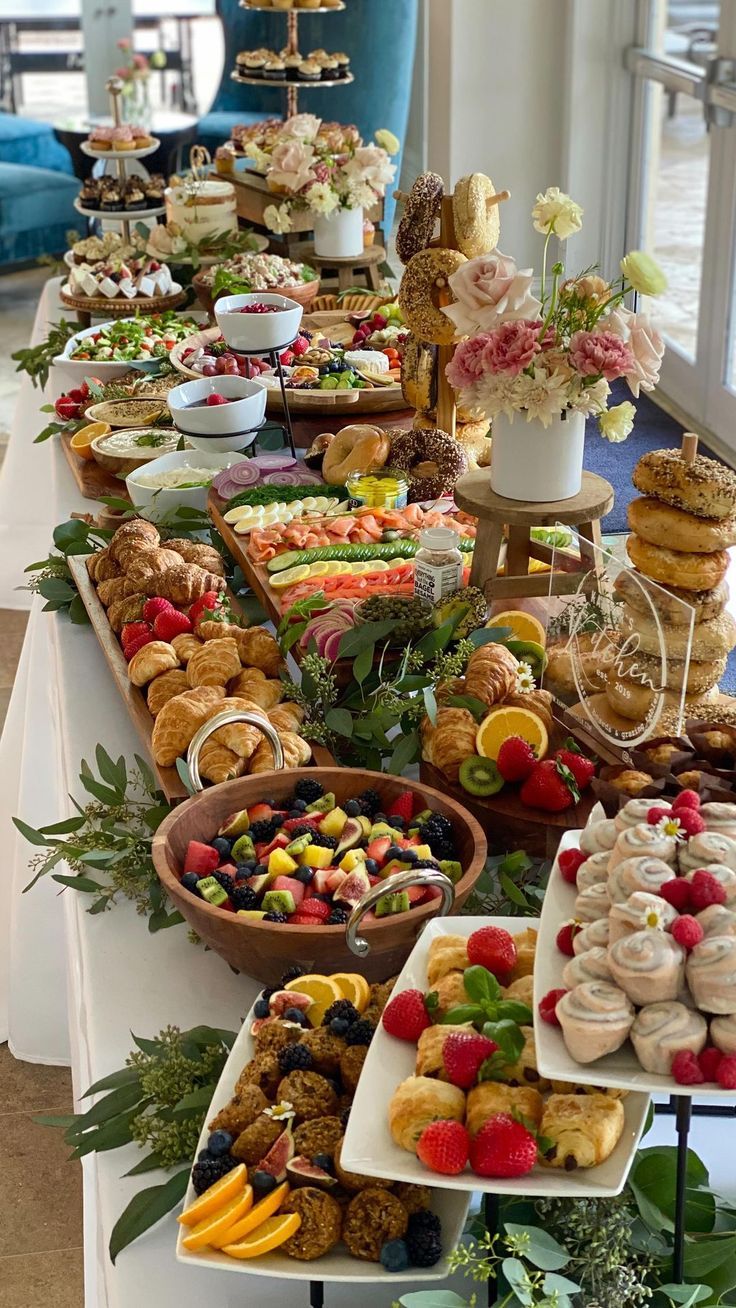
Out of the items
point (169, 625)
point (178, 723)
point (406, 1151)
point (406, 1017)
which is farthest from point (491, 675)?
point (406, 1151)

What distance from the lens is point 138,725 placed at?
1.54 metres

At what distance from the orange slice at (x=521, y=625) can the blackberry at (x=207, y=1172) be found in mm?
798

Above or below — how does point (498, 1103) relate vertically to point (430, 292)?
below

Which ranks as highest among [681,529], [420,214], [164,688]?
[420,214]

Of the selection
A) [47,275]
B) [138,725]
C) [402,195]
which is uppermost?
[402,195]

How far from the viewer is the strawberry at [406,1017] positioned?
0.93 meters

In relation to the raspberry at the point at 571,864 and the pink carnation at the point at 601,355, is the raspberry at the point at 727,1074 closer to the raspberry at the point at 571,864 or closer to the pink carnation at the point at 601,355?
the raspberry at the point at 571,864

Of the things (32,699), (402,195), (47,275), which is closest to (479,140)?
(47,275)

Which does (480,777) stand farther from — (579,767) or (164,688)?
(164,688)

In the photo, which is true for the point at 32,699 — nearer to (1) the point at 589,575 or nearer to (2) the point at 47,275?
(1) the point at 589,575

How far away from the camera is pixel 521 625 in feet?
5.20

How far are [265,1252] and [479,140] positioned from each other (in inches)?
201

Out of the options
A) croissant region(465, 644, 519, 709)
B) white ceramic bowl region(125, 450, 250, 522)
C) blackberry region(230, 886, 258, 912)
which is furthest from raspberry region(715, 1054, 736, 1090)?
white ceramic bowl region(125, 450, 250, 522)

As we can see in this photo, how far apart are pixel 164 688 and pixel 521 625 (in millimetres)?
404
